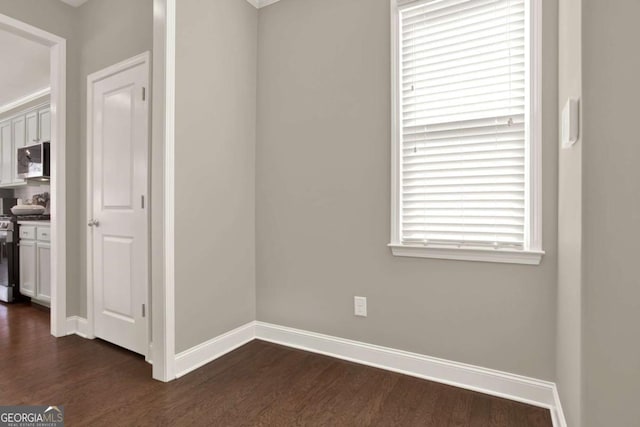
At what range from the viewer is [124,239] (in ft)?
8.87

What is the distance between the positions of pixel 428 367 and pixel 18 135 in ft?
19.6

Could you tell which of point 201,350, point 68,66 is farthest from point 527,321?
point 68,66

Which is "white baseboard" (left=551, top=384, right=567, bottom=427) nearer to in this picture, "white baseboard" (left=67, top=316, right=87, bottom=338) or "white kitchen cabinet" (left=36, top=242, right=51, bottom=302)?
"white baseboard" (left=67, top=316, right=87, bottom=338)

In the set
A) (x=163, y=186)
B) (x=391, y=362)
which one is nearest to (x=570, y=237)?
(x=391, y=362)

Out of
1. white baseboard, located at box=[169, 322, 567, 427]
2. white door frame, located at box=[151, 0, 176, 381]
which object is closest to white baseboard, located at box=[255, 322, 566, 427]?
white baseboard, located at box=[169, 322, 567, 427]

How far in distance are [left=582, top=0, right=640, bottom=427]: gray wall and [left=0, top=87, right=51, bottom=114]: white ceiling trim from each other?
18.7ft

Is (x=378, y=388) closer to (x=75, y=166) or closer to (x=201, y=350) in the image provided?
(x=201, y=350)

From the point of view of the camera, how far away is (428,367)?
2246 millimetres

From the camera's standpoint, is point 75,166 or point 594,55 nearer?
point 594,55

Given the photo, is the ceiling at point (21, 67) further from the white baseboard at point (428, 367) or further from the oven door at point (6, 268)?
the white baseboard at point (428, 367)

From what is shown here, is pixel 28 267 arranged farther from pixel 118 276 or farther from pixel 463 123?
pixel 463 123

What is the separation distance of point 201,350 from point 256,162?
4.92ft

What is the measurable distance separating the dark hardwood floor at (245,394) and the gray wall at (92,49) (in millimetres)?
809

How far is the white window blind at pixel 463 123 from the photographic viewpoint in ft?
6.59
